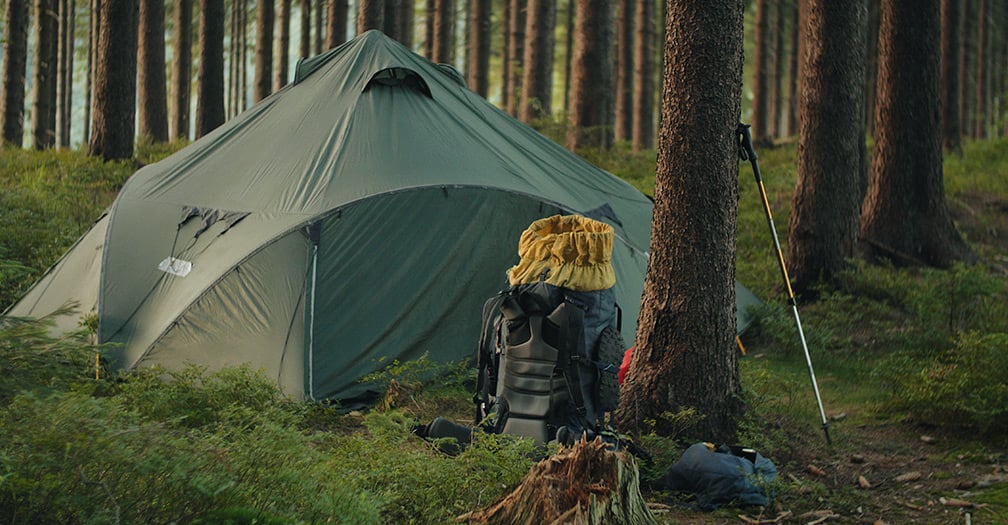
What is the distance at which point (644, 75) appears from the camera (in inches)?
819

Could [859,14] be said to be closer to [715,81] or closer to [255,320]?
[715,81]

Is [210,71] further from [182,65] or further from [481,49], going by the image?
[481,49]

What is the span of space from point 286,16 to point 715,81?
1911 centimetres

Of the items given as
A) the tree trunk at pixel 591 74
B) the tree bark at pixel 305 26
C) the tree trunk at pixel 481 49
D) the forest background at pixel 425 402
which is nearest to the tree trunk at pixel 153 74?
the forest background at pixel 425 402

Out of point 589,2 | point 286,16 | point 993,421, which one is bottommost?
point 993,421

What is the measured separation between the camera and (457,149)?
25.6ft

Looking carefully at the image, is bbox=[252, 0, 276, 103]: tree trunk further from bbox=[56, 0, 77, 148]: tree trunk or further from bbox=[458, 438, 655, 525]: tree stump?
bbox=[458, 438, 655, 525]: tree stump

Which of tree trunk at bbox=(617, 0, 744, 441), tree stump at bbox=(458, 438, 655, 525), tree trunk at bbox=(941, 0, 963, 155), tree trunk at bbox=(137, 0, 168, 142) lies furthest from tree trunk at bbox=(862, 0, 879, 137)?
tree stump at bbox=(458, 438, 655, 525)

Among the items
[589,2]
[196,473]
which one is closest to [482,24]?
[589,2]

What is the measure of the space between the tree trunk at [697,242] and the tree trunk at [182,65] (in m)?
15.2

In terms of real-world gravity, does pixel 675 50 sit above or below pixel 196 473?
above

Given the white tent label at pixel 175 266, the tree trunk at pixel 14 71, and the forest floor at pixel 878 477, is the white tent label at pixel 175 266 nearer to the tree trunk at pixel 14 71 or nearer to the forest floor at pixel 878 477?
the forest floor at pixel 878 477

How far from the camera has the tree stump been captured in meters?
3.53

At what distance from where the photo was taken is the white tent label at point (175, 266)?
7.39 m
